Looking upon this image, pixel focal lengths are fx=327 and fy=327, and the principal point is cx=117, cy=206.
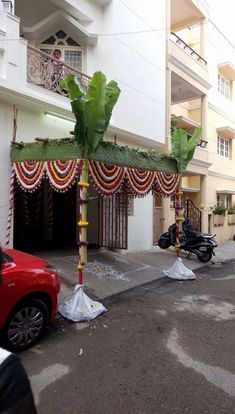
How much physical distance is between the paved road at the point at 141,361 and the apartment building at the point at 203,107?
7328 mm

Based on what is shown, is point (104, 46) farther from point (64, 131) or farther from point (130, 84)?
point (64, 131)

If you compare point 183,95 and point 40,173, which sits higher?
point 183,95

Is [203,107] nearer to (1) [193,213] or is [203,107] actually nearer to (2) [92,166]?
(1) [193,213]

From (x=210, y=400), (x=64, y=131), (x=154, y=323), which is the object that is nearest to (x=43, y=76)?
(x=64, y=131)

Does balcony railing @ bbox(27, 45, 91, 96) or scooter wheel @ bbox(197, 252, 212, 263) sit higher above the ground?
Result: balcony railing @ bbox(27, 45, 91, 96)

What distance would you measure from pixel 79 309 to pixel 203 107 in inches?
505

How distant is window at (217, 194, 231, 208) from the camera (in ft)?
57.8

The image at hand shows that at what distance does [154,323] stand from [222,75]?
17.4 meters

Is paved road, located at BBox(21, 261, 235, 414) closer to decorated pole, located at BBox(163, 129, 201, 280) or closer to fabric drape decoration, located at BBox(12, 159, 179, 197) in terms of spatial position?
decorated pole, located at BBox(163, 129, 201, 280)

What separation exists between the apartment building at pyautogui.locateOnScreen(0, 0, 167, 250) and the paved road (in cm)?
352

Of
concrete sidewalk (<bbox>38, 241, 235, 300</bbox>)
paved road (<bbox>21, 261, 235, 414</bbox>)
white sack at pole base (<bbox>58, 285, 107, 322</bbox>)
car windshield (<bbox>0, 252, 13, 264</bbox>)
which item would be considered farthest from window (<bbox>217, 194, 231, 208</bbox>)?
car windshield (<bbox>0, 252, 13, 264</bbox>)

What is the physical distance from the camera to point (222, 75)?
18844 millimetres

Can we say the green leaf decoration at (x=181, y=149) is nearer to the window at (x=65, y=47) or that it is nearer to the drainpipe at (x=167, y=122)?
the window at (x=65, y=47)

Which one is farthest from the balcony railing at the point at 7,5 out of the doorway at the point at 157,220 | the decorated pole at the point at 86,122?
the doorway at the point at 157,220
